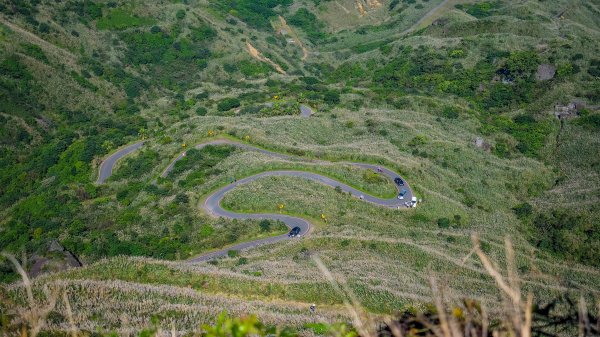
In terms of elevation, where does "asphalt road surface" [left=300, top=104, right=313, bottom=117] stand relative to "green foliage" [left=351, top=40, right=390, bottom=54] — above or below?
below

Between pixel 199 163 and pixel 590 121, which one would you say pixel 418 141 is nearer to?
pixel 590 121

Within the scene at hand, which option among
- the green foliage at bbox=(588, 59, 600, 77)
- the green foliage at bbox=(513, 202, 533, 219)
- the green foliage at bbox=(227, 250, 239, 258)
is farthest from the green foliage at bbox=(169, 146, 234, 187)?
the green foliage at bbox=(588, 59, 600, 77)

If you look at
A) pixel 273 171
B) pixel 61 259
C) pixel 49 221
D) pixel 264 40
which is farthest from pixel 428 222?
pixel 264 40

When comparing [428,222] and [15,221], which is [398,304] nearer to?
[428,222]

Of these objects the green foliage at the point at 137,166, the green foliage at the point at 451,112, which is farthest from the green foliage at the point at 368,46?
the green foliage at the point at 137,166

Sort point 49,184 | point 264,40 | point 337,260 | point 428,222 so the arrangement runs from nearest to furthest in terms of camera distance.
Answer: point 337,260 → point 428,222 → point 49,184 → point 264,40

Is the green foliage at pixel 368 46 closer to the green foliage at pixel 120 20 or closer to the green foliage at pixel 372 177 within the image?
the green foliage at pixel 120 20

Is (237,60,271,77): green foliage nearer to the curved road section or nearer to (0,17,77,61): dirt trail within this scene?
(0,17,77,61): dirt trail
